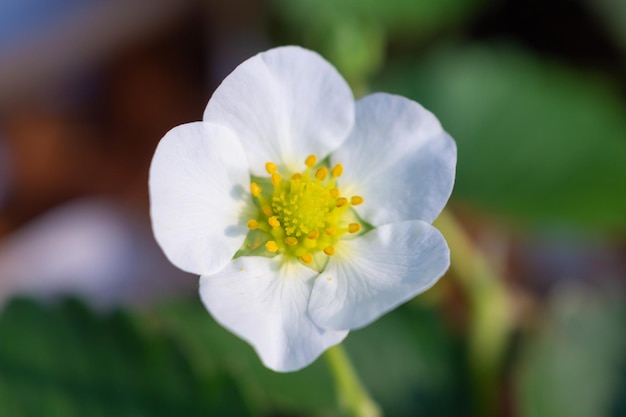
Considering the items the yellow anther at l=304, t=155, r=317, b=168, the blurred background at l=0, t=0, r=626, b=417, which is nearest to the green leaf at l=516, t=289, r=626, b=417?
the blurred background at l=0, t=0, r=626, b=417

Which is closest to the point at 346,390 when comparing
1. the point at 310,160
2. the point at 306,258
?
→ the point at 306,258

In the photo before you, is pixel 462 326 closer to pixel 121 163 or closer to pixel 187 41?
pixel 121 163

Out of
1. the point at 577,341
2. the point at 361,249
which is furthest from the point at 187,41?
the point at 361,249

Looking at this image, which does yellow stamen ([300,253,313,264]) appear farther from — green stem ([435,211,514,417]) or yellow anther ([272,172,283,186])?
green stem ([435,211,514,417])

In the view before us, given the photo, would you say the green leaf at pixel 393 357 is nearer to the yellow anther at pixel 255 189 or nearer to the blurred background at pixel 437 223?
the blurred background at pixel 437 223

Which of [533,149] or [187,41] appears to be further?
[187,41]

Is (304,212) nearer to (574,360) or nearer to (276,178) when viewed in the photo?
(276,178)
